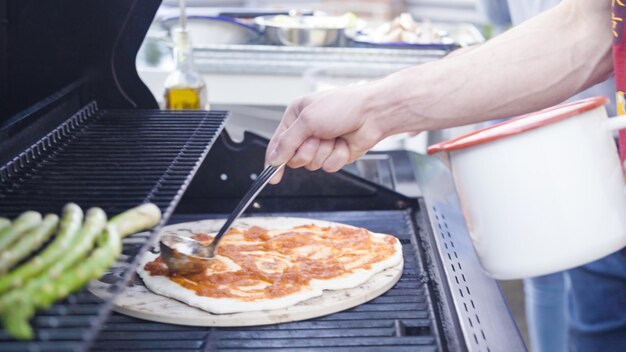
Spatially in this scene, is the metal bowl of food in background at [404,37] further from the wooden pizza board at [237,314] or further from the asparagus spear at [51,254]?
the asparagus spear at [51,254]

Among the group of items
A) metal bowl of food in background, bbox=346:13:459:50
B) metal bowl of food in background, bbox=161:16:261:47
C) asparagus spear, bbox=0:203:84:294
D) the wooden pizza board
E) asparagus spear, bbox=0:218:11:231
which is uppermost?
metal bowl of food in background, bbox=161:16:261:47

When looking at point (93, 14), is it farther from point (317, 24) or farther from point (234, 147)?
point (317, 24)

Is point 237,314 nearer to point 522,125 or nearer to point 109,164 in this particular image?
point 109,164

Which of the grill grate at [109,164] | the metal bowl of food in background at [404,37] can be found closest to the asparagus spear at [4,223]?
the grill grate at [109,164]

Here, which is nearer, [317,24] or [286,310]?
[286,310]

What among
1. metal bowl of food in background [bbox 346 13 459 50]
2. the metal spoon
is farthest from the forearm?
metal bowl of food in background [bbox 346 13 459 50]

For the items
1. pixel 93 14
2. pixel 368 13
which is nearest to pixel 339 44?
pixel 93 14

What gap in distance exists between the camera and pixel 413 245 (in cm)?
231

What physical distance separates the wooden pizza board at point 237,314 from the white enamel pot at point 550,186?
0.50 m

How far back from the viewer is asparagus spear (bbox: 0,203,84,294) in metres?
1.18

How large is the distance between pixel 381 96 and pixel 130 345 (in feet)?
2.70

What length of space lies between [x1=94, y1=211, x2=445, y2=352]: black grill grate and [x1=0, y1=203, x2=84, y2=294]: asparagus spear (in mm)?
380

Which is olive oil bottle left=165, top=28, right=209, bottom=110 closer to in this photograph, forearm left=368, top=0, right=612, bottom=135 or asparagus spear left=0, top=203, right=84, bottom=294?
forearm left=368, top=0, right=612, bottom=135

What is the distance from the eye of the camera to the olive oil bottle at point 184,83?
9.36 feet
